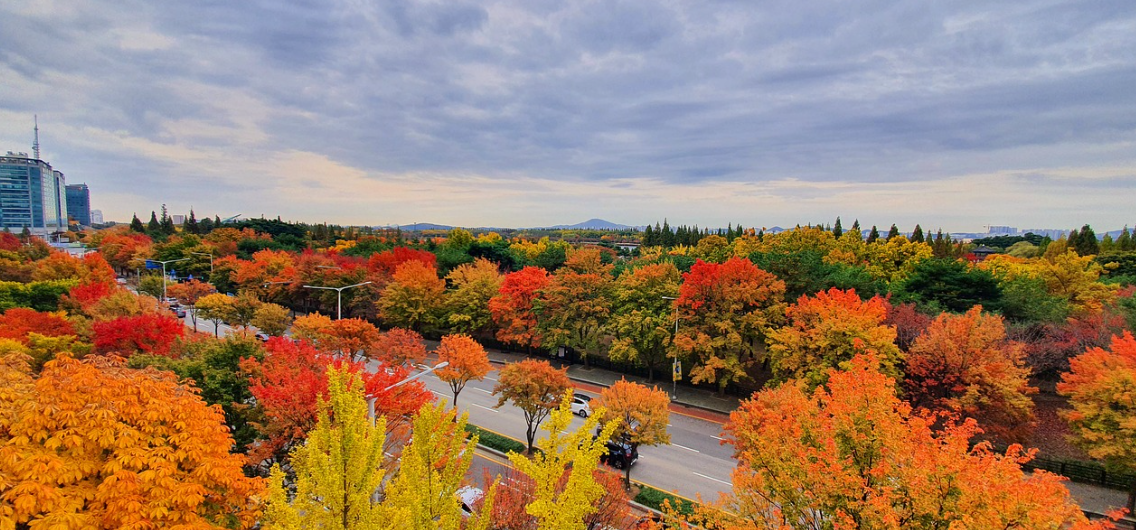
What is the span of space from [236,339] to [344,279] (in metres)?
23.9

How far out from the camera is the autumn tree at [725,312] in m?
24.5

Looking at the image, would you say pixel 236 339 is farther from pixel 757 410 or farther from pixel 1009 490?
pixel 1009 490

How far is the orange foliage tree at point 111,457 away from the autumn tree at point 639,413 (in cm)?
1112

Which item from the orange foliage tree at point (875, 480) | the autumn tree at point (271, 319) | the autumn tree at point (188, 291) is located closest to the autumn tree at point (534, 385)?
the orange foliage tree at point (875, 480)

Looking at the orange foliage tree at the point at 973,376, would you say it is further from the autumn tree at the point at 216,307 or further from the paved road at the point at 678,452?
the autumn tree at the point at 216,307

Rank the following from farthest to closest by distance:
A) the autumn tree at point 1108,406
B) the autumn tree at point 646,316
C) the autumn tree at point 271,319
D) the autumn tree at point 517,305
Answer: the autumn tree at point 271,319, the autumn tree at point 517,305, the autumn tree at point 646,316, the autumn tree at point 1108,406

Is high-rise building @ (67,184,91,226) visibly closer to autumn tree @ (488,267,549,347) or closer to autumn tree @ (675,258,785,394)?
autumn tree @ (488,267,549,347)

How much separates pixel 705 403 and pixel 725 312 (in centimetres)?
535

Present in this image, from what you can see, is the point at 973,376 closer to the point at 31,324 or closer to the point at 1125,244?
the point at 31,324

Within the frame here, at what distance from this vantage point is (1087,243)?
55.6m

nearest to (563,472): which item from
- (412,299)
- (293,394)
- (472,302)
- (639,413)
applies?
(639,413)

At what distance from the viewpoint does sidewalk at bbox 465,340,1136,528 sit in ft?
55.8

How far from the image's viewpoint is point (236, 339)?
19266 millimetres

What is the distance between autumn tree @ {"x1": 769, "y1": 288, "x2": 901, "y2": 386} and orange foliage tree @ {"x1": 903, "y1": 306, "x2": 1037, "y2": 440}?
1.16m
